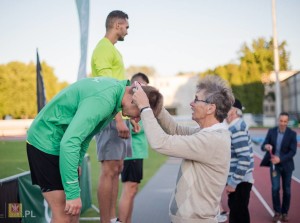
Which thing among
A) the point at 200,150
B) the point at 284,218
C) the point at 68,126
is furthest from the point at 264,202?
the point at 68,126

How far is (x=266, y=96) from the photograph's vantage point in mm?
50281

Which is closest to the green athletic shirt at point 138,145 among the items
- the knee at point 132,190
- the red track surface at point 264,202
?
the knee at point 132,190

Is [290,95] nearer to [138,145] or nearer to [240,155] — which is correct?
[240,155]

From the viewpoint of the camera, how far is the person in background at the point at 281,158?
235 inches

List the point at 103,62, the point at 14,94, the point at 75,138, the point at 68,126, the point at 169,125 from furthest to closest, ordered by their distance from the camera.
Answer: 1. the point at 14,94
2. the point at 103,62
3. the point at 169,125
4. the point at 68,126
5. the point at 75,138

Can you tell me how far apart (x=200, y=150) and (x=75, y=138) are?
0.85 m

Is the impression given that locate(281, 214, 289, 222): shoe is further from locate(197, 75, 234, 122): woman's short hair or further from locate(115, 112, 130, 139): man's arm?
locate(197, 75, 234, 122): woman's short hair

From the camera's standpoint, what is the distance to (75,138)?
94.0 inches

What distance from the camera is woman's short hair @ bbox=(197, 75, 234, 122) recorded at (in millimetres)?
2750

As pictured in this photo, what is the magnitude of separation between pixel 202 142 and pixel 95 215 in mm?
3790

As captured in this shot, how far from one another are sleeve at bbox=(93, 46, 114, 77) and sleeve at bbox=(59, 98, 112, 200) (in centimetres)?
131

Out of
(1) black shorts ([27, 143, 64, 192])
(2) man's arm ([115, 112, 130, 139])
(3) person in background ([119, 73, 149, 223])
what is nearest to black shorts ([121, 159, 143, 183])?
(3) person in background ([119, 73, 149, 223])

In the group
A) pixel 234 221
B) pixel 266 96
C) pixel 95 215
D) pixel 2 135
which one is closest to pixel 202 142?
pixel 234 221

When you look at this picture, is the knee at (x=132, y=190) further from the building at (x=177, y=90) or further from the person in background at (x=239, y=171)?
the building at (x=177, y=90)
